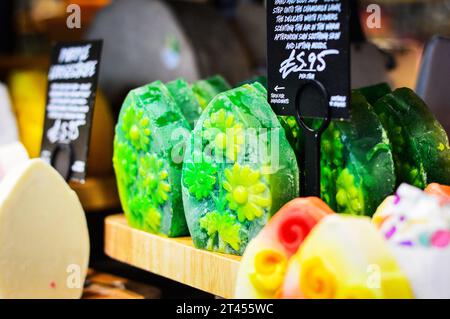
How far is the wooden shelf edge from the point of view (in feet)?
4.07

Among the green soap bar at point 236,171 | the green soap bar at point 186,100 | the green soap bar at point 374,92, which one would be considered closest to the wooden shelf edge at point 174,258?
the green soap bar at point 236,171

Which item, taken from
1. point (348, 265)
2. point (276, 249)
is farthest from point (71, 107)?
point (348, 265)

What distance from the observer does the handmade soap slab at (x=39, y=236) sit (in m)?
1.32

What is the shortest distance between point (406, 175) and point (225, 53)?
1.19m

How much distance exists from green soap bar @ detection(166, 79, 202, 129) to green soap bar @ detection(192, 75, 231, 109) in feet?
0.08

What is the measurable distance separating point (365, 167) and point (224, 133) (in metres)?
0.26

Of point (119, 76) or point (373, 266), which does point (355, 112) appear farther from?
point (119, 76)

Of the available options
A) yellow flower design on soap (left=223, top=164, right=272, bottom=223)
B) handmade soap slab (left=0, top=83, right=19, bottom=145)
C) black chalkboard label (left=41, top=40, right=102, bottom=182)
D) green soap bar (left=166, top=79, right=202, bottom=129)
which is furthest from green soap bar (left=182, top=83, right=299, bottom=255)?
handmade soap slab (left=0, top=83, right=19, bottom=145)

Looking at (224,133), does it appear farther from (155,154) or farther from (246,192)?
(155,154)

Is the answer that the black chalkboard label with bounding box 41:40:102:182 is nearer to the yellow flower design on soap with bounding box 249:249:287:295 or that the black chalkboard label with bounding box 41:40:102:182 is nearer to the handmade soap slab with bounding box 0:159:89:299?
the handmade soap slab with bounding box 0:159:89:299

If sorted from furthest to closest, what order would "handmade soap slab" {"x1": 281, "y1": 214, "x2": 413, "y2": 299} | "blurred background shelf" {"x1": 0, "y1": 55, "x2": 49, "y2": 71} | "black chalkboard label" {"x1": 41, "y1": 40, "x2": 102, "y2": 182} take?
"blurred background shelf" {"x1": 0, "y1": 55, "x2": 49, "y2": 71} < "black chalkboard label" {"x1": 41, "y1": 40, "x2": 102, "y2": 182} < "handmade soap slab" {"x1": 281, "y1": 214, "x2": 413, "y2": 299}

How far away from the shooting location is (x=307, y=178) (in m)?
1.17

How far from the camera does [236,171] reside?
3.91 ft

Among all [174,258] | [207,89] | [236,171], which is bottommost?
[174,258]
